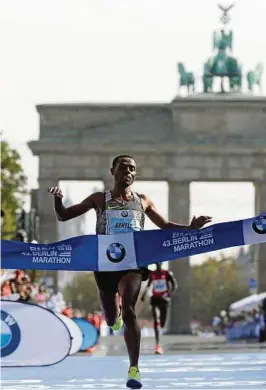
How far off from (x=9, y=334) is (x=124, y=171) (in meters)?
5.87

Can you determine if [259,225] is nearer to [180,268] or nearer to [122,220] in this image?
[122,220]

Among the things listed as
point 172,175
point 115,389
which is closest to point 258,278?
point 172,175

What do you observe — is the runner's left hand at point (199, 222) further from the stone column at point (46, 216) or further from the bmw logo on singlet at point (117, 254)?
the stone column at point (46, 216)

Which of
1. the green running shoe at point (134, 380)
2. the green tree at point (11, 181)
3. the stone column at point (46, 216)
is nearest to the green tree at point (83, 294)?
the stone column at point (46, 216)

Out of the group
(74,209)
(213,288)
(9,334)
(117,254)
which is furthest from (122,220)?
(213,288)

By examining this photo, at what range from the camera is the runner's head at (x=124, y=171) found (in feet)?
38.4

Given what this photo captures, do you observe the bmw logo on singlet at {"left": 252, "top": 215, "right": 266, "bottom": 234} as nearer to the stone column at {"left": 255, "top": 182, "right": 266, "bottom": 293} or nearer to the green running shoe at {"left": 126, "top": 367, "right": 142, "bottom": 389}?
the green running shoe at {"left": 126, "top": 367, "right": 142, "bottom": 389}

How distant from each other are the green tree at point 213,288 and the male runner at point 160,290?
120343 millimetres

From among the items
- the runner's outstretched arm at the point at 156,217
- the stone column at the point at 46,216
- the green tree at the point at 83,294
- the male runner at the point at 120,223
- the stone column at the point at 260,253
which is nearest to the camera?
the male runner at the point at 120,223

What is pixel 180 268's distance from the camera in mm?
76875

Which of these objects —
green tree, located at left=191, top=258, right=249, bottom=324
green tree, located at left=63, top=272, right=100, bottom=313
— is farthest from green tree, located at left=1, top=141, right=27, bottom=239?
green tree, located at left=63, top=272, right=100, bottom=313

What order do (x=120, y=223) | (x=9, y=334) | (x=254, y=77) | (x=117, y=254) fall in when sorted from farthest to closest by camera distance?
(x=254, y=77) → (x=9, y=334) → (x=117, y=254) → (x=120, y=223)

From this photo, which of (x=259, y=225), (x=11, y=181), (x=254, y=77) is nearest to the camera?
(x=259, y=225)

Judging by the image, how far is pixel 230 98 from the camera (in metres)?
76.4
